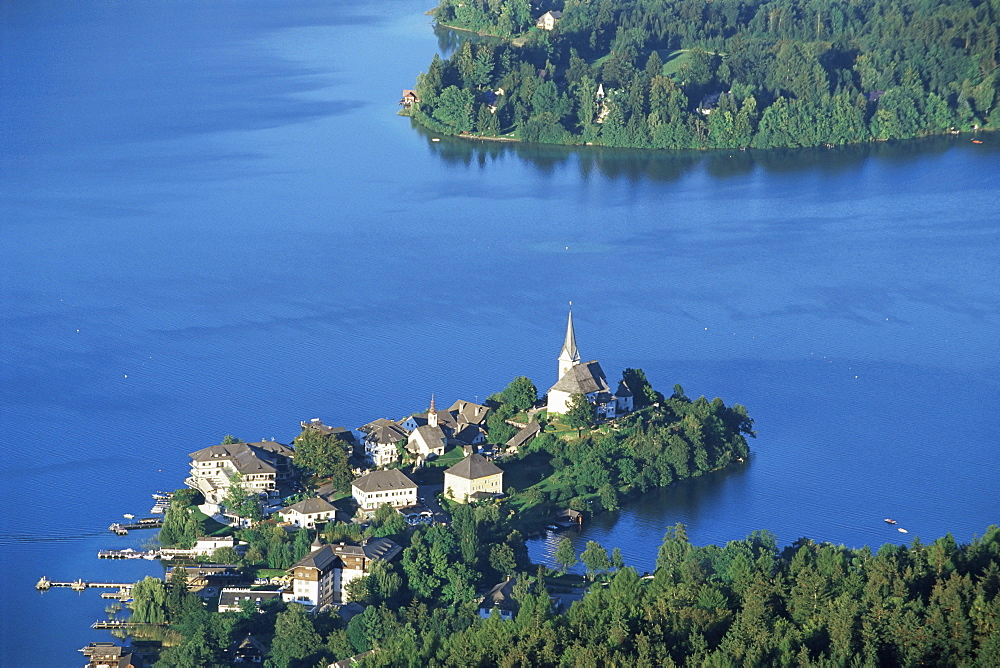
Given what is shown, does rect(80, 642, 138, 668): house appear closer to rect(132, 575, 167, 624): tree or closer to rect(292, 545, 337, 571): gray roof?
rect(132, 575, 167, 624): tree

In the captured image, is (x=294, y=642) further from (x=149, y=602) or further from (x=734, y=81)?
(x=734, y=81)

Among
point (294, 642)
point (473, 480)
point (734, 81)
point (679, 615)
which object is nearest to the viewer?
point (679, 615)

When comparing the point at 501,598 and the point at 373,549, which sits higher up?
the point at 373,549

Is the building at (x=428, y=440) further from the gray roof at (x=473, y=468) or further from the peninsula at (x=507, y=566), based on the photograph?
the gray roof at (x=473, y=468)

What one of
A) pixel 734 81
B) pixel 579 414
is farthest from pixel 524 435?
pixel 734 81

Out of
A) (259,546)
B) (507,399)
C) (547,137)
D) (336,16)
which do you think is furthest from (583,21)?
(259,546)

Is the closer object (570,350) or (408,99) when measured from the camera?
(570,350)

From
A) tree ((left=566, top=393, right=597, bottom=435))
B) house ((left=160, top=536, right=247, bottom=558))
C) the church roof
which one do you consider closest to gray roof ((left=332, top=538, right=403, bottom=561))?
house ((left=160, top=536, right=247, bottom=558))

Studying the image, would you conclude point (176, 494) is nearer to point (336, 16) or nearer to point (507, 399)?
point (507, 399)
